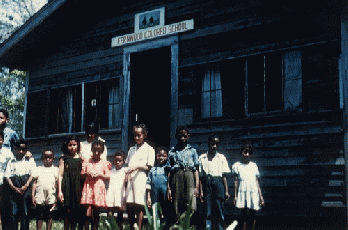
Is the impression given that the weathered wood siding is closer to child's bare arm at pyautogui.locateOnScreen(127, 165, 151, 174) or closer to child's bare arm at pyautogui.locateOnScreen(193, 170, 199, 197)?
child's bare arm at pyautogui.locateOnScreen(193, 170, 199, 197)

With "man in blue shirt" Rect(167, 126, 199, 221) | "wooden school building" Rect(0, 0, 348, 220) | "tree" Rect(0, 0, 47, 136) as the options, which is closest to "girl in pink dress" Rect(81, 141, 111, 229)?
"man in blue shirt" Rect(167, 126, 199, 221)

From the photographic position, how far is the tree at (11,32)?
24719 millimetres

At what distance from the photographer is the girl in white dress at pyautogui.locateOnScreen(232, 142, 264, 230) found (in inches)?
229

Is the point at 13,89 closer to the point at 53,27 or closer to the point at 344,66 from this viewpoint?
the point at 53,27

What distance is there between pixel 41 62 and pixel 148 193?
608 cm

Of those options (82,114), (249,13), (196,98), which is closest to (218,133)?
(196,98)

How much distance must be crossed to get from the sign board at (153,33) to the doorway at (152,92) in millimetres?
279

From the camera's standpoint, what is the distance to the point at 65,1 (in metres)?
9.40

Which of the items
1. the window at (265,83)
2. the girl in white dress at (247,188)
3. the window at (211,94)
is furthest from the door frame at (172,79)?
the girl in white dress at (247,188)

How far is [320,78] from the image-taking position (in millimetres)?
6211

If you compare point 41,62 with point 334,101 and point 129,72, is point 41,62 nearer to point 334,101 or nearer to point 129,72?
point 129,72

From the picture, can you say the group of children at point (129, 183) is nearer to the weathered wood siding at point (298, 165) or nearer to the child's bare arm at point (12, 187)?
the child's bare arm at point (12, 187)

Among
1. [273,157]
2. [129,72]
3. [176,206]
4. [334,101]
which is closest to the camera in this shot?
[176,206]

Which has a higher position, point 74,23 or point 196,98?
Answer: point 74,23
